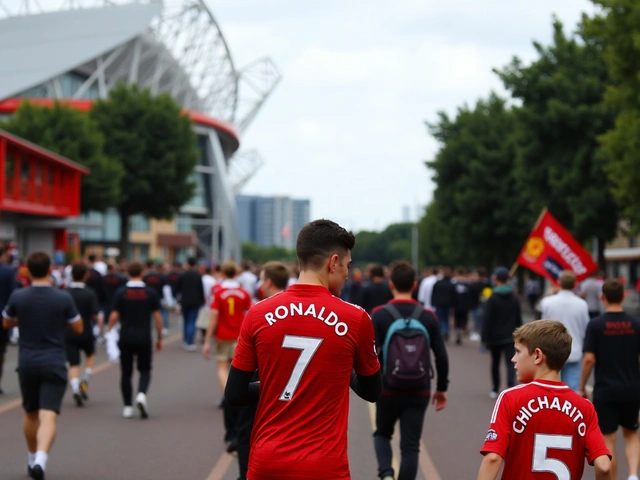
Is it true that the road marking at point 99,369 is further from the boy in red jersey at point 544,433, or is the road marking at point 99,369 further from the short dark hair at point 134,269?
the boy in red jersey at point 544,433

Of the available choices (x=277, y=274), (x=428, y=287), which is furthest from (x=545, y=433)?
(x=428, y=287)

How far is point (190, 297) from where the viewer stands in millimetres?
20797

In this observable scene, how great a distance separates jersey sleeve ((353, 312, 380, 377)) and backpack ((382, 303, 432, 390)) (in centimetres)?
254

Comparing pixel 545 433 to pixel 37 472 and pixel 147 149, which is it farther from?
pixel 147 149

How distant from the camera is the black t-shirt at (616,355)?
6.86 meters

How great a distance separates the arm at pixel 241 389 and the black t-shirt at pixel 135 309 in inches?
277

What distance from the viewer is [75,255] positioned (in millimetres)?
37438

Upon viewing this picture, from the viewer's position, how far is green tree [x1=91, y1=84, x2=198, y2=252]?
5288cm

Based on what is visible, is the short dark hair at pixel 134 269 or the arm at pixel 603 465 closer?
the arm at pixel 603 465

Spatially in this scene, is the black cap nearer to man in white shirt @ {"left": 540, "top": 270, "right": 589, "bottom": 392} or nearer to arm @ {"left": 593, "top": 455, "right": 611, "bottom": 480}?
man in white shirt @ {"left": 540, "top": 270, "right": 589, "bottom": 392}

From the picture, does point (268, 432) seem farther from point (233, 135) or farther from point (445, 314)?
point (233, 135)

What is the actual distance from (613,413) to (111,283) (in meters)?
14.8

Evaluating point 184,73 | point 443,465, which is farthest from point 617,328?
point 184,73

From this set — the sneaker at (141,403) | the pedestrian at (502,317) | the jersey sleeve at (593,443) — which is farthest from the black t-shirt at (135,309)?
the jersey sleeve at (593,443)
